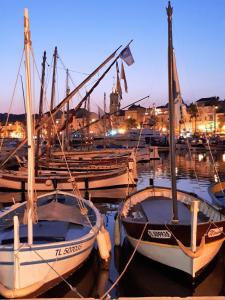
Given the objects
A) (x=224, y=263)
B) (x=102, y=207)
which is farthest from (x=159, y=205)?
(x=102, y=207)

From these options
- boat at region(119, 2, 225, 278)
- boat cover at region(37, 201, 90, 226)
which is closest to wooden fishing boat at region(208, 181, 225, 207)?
boat at region(119, 2, 225, 278)

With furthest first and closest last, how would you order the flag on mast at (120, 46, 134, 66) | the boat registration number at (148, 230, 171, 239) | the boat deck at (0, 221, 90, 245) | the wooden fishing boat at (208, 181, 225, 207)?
1. the flag on mast at (120, 46, 134, 66)
2. the wooden fishing boat at (208, 181, 225, 207)
3. the boat registration number at (148, 230, 171, 239)
4. the boat deck at (0, 221, 90, 245)

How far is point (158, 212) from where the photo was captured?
15867 millimetres

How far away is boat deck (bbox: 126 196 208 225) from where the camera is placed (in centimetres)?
1491

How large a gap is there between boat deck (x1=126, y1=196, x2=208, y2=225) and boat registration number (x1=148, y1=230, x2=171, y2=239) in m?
1.37

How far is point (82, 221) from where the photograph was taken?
14414mm

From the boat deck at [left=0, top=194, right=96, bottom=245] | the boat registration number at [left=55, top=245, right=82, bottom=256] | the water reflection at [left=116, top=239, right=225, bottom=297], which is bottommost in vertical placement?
the water reflection at [left=116, top=239, right=225, bottom=297]

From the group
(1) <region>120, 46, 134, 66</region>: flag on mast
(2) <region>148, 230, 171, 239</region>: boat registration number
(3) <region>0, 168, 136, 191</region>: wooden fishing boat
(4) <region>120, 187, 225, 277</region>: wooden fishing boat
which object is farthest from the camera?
(3) <region>0, 168, 136, 191</region>: wooden fishing boat

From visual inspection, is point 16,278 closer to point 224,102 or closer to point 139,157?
point 139,157

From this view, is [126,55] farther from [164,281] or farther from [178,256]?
[164,281]

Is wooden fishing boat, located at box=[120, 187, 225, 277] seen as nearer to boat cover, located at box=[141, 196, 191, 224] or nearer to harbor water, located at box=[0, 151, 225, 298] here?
boat cover, located at box=[141, 196, 191, 224]

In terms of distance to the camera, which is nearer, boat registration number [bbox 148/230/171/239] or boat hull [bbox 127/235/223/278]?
boat hull [bbox 127/235/223/278]

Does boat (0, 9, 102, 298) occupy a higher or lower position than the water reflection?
higher

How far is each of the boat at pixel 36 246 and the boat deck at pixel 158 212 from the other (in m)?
2.12
